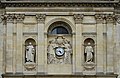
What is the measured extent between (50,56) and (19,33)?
213cm

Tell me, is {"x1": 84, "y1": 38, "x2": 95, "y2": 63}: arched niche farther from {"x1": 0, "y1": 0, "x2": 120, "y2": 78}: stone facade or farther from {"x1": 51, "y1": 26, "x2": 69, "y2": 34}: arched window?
{"x1": 51, "y1": 26, "x2": 69, "y2": 34}: arched window

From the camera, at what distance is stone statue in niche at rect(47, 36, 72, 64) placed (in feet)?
85.0

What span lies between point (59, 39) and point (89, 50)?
1785mm

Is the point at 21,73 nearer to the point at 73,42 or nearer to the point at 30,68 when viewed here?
the point at 30,68

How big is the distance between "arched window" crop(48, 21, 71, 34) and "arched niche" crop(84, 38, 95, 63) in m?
1.22

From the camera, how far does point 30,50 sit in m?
25.7

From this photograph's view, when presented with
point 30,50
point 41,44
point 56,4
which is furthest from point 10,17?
point 56,4

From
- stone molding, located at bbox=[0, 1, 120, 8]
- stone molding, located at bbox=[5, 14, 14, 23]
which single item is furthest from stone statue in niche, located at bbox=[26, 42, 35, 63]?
stone molding, located at bbox=[0, 1, 120, 8]

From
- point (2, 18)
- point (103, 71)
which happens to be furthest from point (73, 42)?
point (2, 18)

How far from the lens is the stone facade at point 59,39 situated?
25.6 metres

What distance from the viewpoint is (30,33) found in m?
25.9

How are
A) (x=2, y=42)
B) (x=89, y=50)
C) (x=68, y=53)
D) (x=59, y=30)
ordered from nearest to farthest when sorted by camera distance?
(x=89, y=50) → (x=68, y=53) → (x=2, y=42) → (x=59, y=30)

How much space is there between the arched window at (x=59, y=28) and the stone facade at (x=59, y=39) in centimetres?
16

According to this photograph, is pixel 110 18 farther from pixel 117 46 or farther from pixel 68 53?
pixel 68 53
